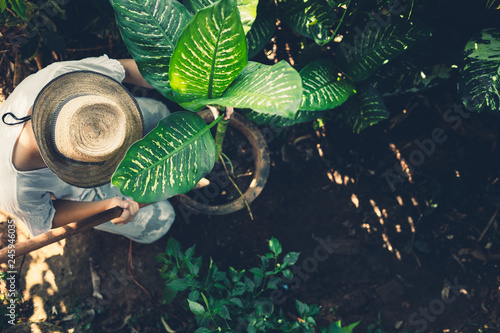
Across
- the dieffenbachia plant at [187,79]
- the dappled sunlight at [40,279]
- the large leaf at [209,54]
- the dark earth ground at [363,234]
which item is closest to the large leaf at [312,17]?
the dieffenbachia plant at [187,79]

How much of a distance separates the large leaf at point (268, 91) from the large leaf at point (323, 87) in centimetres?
36

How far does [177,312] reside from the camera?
212cm

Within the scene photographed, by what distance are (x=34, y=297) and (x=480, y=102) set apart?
8.80 ft

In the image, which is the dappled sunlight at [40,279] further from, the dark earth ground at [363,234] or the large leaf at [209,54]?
the large leaf at [209,54]

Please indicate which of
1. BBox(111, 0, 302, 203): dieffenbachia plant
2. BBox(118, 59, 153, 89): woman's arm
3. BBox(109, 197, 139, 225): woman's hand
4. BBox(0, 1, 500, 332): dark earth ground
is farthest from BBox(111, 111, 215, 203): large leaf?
BBox(0, 1, 500, 332): dark earth ground

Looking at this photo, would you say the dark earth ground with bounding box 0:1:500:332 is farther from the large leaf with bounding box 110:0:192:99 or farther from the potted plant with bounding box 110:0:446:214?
the large leaf with bounding box 110:0:192:99

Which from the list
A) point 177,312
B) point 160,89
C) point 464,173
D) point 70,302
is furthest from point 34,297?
point 464,173

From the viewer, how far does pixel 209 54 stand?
1.05m

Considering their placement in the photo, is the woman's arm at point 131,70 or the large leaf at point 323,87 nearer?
the large leaf at point 323,87

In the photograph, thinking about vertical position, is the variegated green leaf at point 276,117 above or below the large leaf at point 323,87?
below

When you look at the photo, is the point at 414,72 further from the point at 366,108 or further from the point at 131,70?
the point at 131,70

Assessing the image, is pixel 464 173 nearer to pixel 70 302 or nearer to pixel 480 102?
pixel 480 102

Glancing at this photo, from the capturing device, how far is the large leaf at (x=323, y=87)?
57.8 inches

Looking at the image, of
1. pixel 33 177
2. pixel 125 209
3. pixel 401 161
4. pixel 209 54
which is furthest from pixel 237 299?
pixel 401 161
